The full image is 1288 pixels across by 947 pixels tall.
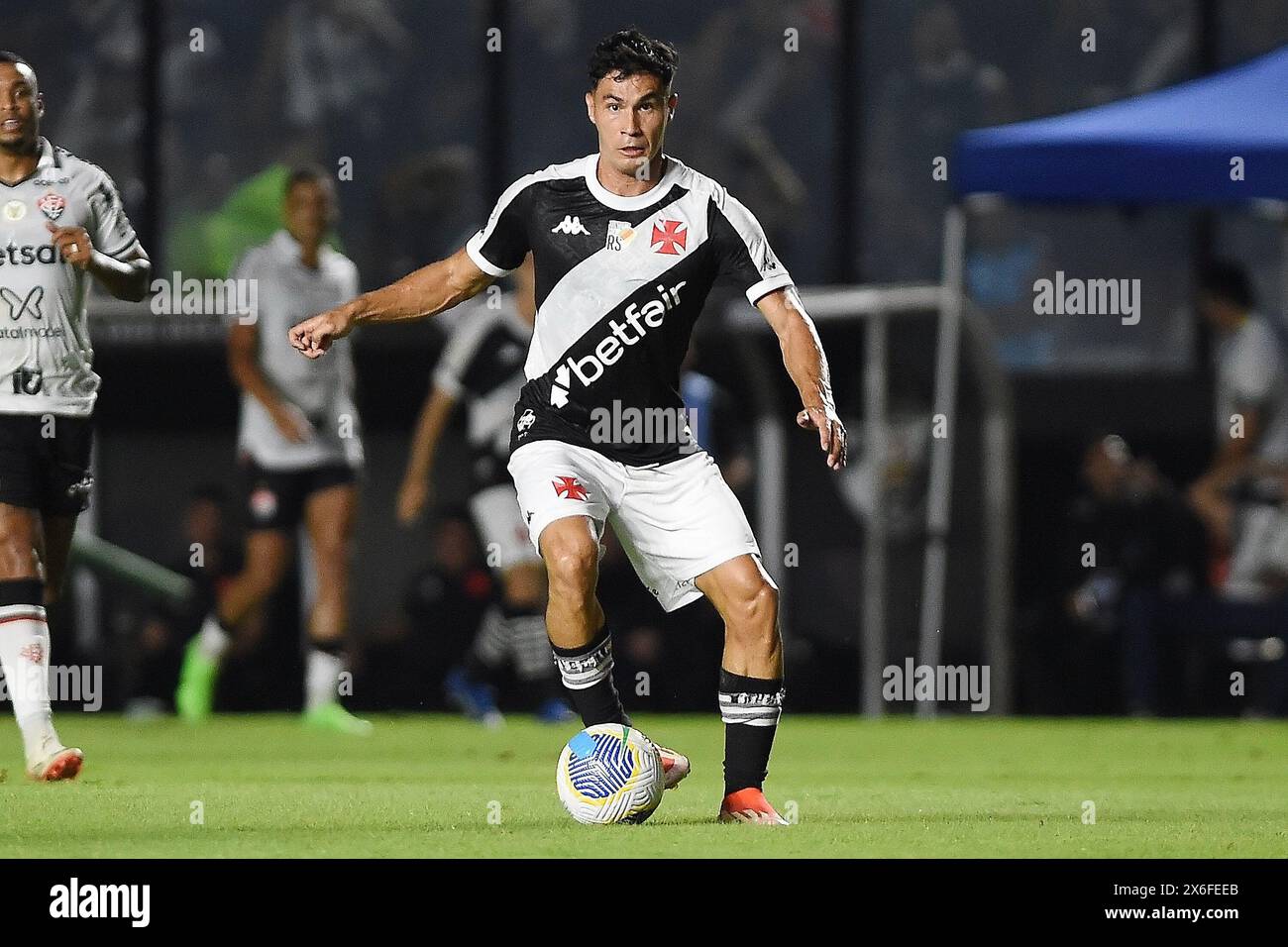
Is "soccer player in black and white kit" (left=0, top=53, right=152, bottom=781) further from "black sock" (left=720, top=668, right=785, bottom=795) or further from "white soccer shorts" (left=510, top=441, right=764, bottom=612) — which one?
"black sock" (left=720, top=668, right=785, bottom=795)

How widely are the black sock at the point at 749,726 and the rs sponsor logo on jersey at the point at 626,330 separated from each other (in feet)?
3.12

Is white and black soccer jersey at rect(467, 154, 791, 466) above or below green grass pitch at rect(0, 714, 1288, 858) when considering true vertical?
above

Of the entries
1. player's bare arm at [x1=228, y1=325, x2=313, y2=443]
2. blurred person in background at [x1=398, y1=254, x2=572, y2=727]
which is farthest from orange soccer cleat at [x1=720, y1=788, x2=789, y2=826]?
player's bare arm at [x1=228, y1=325, x2=313, y2=443]

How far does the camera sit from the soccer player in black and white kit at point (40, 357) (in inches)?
342

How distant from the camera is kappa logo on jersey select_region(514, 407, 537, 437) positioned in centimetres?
768

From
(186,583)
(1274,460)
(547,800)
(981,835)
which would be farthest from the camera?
(186,583)

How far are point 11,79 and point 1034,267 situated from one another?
326 inches

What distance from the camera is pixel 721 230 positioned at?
7594 mm

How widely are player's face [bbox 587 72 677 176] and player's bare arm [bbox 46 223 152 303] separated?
6.34 ft


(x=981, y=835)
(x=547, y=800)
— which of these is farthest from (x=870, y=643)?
(x=981, y=835)

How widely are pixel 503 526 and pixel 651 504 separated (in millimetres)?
5137

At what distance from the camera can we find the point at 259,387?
12508mm
